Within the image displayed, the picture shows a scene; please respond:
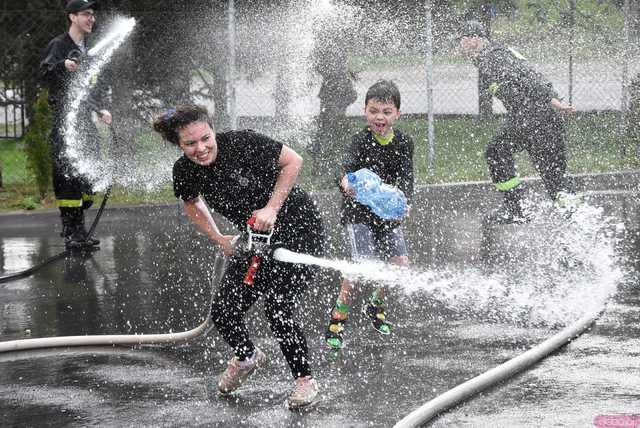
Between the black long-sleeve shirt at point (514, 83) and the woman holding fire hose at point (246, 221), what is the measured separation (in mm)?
3915

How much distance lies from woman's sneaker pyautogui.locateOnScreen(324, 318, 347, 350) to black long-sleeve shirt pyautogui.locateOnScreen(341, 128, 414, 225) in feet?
1.81

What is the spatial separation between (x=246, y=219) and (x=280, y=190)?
252 mm

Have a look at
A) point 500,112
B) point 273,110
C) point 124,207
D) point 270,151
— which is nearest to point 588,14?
point 500,112

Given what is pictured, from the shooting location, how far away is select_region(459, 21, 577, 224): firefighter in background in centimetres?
834

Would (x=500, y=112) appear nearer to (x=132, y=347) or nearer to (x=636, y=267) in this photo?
(x=636, y=267)

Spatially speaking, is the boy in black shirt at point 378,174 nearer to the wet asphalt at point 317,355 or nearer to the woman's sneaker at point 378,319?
the woman's sneaker at point 378,319

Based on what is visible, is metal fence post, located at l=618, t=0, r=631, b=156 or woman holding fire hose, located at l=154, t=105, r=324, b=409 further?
metal fence post, located at l=618, t=0, r=631, b=156

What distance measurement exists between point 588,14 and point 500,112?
2.18 meters

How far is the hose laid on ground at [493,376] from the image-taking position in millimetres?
4410

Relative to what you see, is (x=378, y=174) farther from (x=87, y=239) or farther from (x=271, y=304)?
(x=87, y=239)

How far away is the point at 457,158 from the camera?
13688mm

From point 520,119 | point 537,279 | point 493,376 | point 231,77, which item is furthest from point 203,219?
point 231,77

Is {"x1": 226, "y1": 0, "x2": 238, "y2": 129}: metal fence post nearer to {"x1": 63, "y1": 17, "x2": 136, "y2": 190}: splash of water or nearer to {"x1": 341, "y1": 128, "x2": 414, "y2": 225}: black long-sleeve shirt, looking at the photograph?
{"x1": 63, "y1": 17, "x2": 136, "y2": 190}: splash of water

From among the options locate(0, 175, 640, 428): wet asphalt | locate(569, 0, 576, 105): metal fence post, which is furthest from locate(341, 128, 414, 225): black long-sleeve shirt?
locate(569, 0, 576, 105): metal fence post
